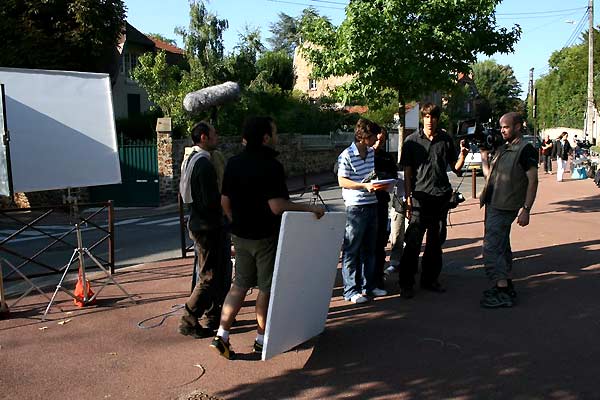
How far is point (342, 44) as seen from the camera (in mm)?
10180

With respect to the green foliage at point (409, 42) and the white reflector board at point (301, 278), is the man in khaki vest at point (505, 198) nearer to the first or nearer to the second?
the white reflector board at point (301, 278)

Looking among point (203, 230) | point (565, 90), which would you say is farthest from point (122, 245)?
point (565, 90)

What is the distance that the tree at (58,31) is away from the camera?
17.3 metres

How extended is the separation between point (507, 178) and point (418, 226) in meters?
1.03

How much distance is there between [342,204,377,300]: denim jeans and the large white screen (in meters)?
2.70

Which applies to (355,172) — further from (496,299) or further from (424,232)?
(496,299)

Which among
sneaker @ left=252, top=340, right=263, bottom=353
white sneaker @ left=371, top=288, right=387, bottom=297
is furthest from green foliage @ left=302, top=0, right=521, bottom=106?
sneaker @ left=252, top=340, right=263, bottom=353

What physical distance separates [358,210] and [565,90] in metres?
60.1

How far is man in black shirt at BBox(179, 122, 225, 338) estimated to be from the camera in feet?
17.0

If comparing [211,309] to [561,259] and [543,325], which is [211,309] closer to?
[543,325]

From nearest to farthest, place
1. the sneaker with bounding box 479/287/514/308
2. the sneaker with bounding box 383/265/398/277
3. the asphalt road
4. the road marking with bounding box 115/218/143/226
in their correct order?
the sneaker with bounding box 479/287/514/308 → the sneaker with bounding box 383/265/398/277 → the asphalt road → the road marking with bounding box 115/218/143/226

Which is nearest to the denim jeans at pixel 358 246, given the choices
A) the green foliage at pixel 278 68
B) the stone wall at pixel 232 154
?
the stone wall at pixel 232 154

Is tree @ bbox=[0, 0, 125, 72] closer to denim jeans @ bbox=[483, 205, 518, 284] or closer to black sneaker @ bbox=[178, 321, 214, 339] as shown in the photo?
black sneaker @ bbox=[178, 321, 214, 339]

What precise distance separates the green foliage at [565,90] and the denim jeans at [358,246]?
4334 centimetres
